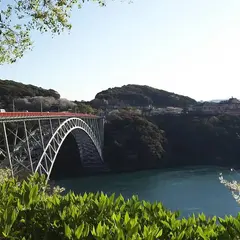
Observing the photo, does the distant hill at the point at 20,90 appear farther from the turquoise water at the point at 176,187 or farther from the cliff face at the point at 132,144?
the turquoise water at the point at 176,187

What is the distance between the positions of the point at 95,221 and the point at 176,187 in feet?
115

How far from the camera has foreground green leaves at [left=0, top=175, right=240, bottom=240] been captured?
3.63 metres

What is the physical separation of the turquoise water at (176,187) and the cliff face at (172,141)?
3928mm

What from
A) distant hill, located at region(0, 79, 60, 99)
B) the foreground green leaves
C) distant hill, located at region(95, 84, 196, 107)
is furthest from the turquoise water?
distant hill, located at region(95, 84, 196, 107)

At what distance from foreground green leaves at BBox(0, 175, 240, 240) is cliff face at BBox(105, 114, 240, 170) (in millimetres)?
46002

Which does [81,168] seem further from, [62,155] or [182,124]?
[182,124]

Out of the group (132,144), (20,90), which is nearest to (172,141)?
(132,144)

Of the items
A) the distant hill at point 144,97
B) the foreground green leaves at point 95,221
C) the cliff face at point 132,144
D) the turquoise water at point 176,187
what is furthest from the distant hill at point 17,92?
the foreground green leaves at point 95,221

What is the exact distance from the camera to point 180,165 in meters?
54.4

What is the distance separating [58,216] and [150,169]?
46884 millimetres

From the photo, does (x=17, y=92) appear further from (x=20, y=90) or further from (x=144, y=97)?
(x=144, y=97)

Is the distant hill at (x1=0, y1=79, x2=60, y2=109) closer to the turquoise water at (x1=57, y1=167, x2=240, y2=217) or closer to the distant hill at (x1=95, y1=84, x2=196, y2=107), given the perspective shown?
the turquoise water at (x1=57, y1=167, x2=240, y2=217)

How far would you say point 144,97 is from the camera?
9181cm

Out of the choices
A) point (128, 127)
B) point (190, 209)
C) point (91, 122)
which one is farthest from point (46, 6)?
point (128, 127)
